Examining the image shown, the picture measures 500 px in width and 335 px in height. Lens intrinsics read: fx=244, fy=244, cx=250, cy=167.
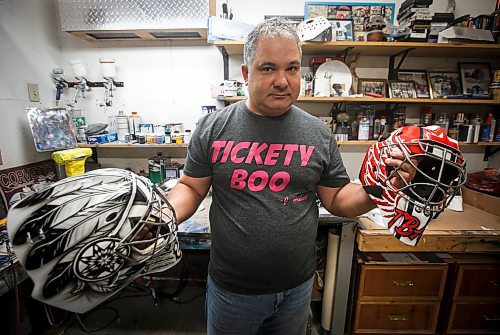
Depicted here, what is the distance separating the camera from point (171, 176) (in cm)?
207

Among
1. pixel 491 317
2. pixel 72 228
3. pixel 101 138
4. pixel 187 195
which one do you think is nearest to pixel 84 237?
pixel 72 228

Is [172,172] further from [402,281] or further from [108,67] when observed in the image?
[402,281]

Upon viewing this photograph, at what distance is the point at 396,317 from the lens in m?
1.55

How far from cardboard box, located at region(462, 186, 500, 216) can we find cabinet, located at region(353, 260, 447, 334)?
642 mm

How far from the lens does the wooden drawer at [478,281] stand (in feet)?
4.94

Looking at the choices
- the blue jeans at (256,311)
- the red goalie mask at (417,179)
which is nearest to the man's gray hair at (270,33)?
the red goalie mask at (417,179)

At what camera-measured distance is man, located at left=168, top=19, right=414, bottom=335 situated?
0.81 m

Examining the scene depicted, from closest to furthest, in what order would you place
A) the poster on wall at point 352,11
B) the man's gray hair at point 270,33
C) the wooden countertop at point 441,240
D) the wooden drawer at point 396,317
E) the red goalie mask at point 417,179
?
the red goalie mask at point 417,179 → the man's gray hair at point 270,33 → the wooden countertop at point 441,240 → the wooden drawer at point 396,317 → the poster on wall at point 352,11

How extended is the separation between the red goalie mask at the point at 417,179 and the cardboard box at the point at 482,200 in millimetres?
1546

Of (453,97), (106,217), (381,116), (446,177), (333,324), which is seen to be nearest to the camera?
(106,217)

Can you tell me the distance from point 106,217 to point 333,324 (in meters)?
1.65

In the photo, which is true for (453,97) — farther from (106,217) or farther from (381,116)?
(106,217)

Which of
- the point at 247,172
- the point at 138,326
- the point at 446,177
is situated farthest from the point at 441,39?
the point at 138,326

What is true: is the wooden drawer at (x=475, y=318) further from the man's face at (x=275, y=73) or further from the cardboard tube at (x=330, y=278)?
the man's face at (x=275, y=73)
